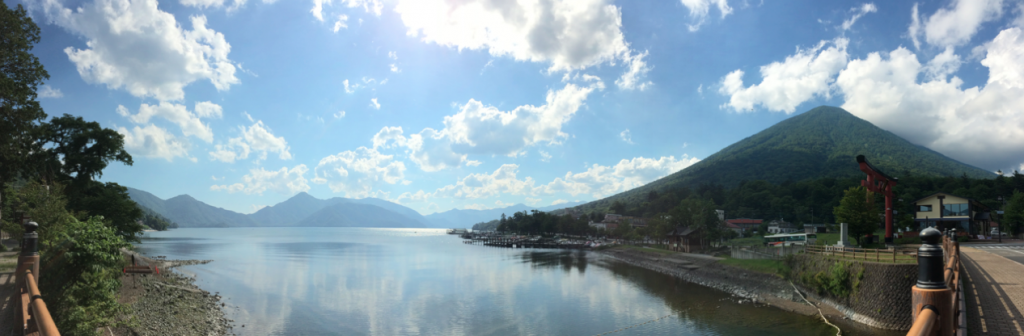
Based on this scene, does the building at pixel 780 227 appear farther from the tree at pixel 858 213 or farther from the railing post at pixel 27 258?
the railing post at pixel 27 258

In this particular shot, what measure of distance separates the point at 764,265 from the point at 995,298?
27.8 meters

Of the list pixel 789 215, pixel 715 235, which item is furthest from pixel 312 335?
pixel 789 215

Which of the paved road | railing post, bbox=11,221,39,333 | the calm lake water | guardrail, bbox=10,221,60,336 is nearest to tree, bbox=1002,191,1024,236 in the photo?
the paved road

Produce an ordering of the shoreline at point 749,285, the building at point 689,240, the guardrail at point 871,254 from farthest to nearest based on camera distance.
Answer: the building at point 689,240, the shoreline at point 749,285, the guardrail at point 871,254

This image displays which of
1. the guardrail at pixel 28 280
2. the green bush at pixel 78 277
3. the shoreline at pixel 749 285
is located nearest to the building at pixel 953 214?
the shoreline at pixel 749 285

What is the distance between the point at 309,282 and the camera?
47906 mm

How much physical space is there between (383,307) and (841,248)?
3243cm

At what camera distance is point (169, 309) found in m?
27.1

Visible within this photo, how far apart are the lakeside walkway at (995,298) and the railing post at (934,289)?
1112 cm

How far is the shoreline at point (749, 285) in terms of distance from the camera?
86.3 ft

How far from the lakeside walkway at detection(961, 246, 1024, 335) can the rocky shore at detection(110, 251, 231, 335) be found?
95.3 ft

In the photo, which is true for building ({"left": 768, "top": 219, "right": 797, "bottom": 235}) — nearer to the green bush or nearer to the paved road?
the paved road

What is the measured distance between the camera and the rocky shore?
22883 mm

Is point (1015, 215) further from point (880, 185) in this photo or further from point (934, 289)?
point (934, 289)
